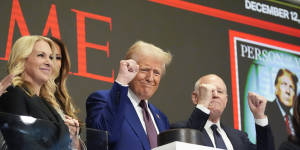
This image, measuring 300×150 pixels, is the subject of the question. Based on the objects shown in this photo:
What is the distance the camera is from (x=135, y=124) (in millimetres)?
3252

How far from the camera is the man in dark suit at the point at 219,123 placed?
11.3ft

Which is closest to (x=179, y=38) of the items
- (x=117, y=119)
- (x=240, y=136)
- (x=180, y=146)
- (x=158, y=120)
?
(x=240, y=136)

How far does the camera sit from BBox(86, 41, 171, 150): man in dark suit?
3045 mm

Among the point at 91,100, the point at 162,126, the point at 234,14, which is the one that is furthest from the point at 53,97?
the point at 234,14

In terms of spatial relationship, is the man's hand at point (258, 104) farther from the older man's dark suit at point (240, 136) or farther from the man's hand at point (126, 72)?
the man's hand at point (126, 72)

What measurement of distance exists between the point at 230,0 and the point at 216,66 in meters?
0.70

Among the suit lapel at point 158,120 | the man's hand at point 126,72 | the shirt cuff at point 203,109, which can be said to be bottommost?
the suit lapel at point 158,120

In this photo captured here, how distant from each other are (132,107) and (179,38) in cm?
148

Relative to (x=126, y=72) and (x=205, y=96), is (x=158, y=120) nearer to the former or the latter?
(x=205, y=96)

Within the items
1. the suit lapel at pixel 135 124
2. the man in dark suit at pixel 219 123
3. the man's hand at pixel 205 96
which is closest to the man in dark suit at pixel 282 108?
the man in dark suit at pixel 219 123

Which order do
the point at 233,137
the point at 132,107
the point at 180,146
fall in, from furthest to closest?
the point at 233,137 < the point at 132,107 < the point at 180,146

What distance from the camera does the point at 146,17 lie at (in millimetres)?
4566

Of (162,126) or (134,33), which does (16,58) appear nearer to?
(162,126)

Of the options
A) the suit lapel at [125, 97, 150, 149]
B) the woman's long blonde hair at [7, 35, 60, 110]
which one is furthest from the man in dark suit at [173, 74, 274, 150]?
the woman's long blonde hair at [7, 35, 60, 110]
